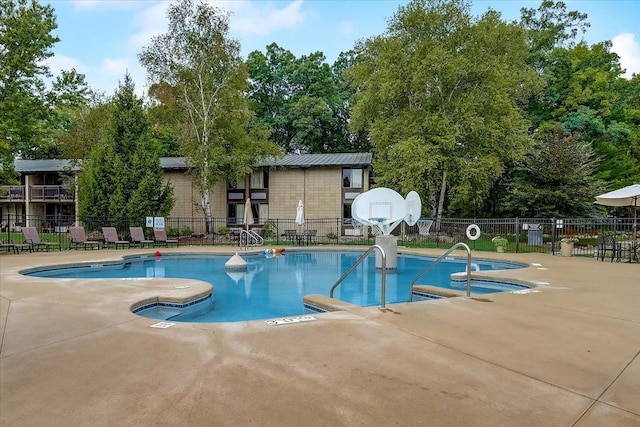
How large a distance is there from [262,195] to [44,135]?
39.0 feet

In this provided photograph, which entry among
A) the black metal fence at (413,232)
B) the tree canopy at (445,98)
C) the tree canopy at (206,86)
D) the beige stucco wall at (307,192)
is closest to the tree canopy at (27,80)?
the black metal fence at (413,232)

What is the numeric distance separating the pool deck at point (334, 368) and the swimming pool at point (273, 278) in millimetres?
2313

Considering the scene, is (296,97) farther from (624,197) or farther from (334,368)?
(334,368)

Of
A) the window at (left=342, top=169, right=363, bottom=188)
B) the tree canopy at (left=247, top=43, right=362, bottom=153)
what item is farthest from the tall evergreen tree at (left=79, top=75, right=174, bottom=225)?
the tree canopy at (left=247, top=43, right=362, bottom=153)

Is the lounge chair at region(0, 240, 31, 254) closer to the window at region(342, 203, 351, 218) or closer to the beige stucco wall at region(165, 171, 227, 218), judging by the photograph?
the beige stucco wall at region(165, 171, 227, 218)

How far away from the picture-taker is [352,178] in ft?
78.9

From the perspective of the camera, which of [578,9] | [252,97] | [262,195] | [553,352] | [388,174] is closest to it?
[553,352]

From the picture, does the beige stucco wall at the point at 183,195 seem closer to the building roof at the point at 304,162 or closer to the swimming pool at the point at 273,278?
the building roof at the point at 304,162

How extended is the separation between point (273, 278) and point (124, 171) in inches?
473

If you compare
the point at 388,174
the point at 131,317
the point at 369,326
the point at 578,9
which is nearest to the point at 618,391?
the point at 369,326

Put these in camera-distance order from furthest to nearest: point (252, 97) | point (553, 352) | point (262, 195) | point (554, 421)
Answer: point (252, 97) < point (262, 195) < point (553, 352) < point (554, 421)

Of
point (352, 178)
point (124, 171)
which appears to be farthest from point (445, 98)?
point (124, 171)

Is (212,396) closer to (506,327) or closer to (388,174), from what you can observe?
(506,327)

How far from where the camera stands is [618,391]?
2895 millimetres
